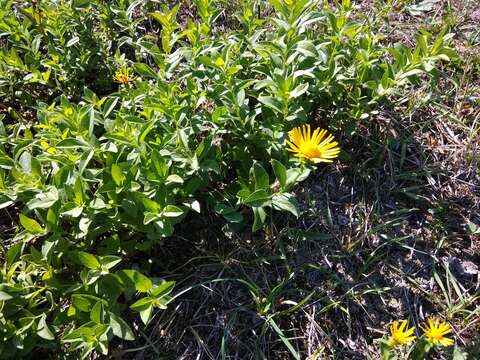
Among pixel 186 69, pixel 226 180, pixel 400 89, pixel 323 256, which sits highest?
pixel 186 69

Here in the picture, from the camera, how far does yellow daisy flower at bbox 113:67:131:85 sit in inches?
97.3

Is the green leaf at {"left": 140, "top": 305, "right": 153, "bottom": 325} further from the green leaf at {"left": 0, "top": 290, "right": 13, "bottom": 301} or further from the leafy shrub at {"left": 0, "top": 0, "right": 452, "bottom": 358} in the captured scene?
the green leaf at {"left": 0, "top": 290, "right": 13, "bottom": 301}

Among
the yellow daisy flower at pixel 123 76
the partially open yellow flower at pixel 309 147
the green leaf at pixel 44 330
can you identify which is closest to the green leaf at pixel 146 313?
the green leaf at pixel 44 330

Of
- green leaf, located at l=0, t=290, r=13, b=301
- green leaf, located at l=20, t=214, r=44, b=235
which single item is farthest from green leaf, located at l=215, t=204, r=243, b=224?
green leaf, located at l=0, t=290, r=13, b=301

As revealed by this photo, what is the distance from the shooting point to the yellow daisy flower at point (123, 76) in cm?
247

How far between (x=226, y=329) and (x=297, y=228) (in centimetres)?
58

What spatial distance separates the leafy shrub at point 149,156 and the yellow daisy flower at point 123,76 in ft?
0.04

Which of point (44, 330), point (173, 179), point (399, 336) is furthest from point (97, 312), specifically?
point (399, 336)

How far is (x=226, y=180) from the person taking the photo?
7.68 ft

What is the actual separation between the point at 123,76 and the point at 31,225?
3.21 feet

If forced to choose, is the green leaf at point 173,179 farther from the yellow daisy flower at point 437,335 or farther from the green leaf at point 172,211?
the yellow daisy flower at point 437,335

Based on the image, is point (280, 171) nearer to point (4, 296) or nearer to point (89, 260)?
point (89, 260)

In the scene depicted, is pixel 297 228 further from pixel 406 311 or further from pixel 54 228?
pixel 54 228

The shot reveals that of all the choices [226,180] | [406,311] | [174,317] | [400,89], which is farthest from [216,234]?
[400,89]
